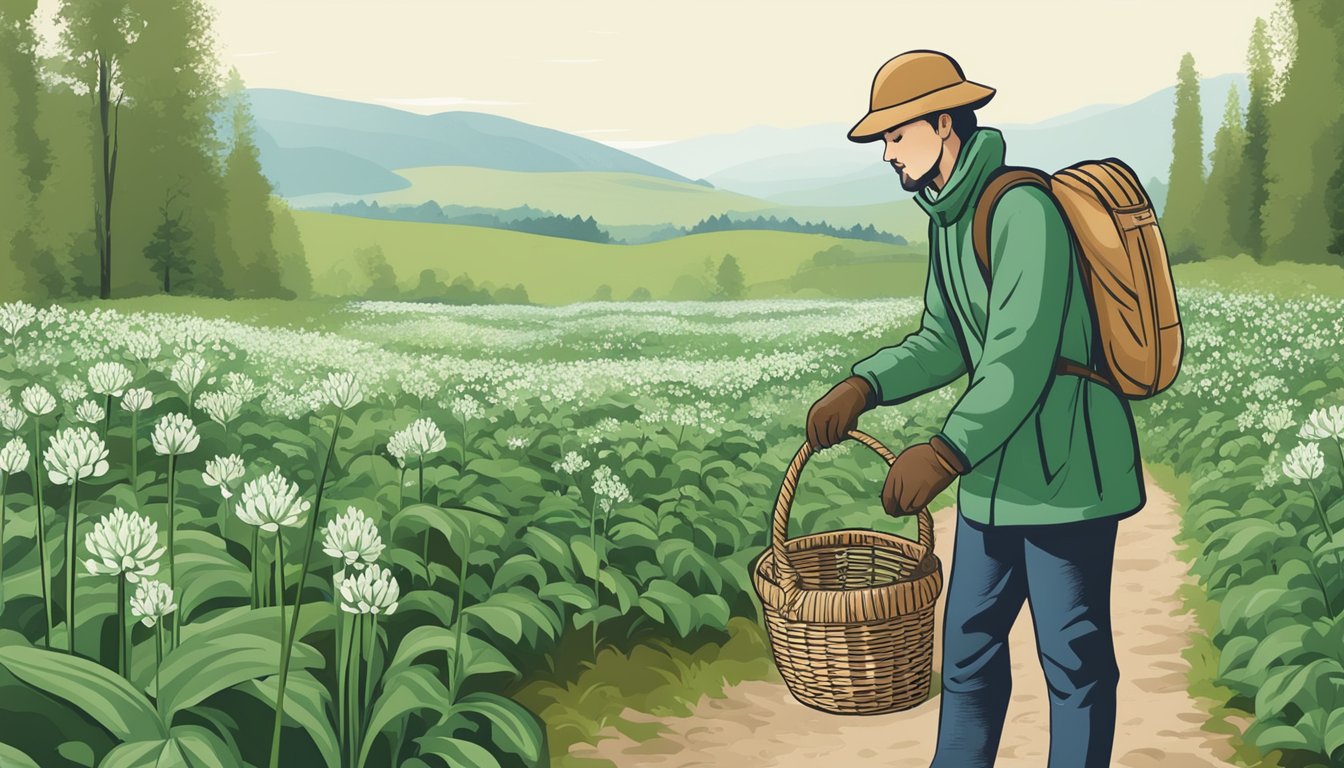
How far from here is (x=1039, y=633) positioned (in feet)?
12.2

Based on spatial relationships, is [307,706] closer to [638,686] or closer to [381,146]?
[638,686]

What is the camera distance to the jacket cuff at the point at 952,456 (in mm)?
3335

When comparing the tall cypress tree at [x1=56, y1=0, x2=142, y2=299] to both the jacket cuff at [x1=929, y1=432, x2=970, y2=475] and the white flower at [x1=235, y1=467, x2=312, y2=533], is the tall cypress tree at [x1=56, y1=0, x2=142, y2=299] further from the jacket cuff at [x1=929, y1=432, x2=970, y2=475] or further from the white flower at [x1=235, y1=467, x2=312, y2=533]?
the jacket cuff at [x1=929, y1=432, x2=970, y2=475]

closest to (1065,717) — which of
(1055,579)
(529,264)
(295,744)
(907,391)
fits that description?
(1055,579)

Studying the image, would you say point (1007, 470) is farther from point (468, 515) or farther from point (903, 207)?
point (903, 207)

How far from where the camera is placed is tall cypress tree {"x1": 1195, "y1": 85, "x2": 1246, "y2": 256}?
108 feet

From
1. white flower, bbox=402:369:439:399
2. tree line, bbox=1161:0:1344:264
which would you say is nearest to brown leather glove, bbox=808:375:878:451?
white flower, bbox=402:369:439:399

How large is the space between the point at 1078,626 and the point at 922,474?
876 millimetres

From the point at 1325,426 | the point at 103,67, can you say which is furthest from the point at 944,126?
the point at 103,67

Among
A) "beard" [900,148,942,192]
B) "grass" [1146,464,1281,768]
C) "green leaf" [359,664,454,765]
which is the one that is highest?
"beard" [900,148,942,192]

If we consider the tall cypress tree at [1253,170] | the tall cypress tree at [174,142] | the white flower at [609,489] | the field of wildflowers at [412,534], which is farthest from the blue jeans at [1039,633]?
the tall cypress tree at [1253,170]

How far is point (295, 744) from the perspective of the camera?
3.60 m

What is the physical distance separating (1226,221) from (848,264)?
16.9m

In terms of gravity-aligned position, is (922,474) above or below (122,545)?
above
